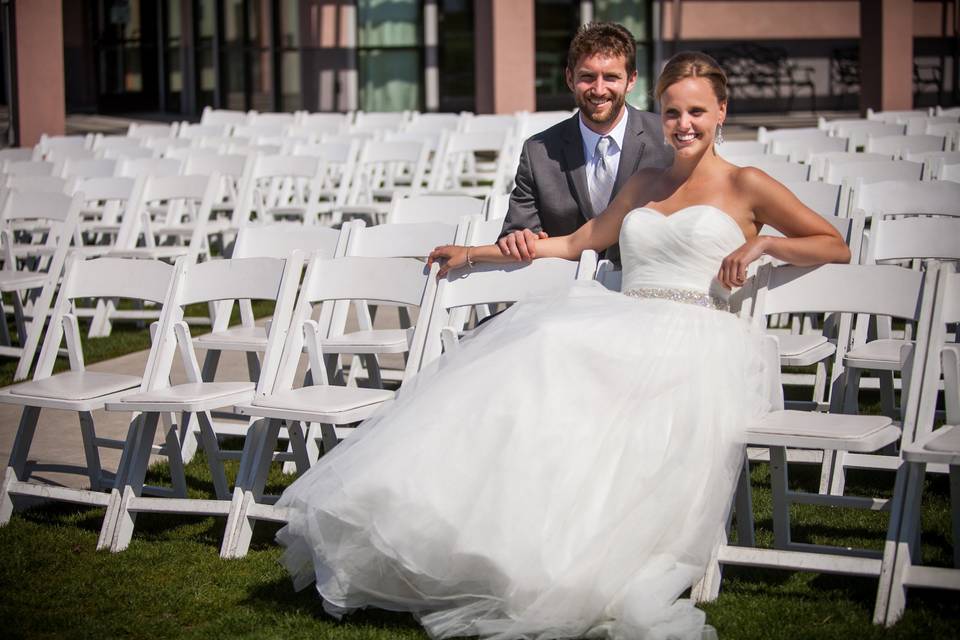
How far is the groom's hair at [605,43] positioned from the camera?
5.09 meters

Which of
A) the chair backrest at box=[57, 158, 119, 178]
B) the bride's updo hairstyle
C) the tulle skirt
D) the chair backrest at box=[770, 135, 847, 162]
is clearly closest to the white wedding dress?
the tulle skirt

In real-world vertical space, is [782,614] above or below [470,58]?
below

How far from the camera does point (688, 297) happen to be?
14.8 feet

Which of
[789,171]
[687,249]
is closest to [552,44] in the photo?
[789,171]

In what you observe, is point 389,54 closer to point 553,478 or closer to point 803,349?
point 803,349

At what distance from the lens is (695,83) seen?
15.1 feet

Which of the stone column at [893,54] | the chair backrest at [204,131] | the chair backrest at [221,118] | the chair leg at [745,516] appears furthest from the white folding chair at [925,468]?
the stone column at [893,54]

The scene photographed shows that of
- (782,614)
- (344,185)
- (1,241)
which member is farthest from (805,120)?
(782,614)

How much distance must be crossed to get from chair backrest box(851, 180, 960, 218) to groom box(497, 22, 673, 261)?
1553mm

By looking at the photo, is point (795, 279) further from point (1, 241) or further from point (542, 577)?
point (1, 241)

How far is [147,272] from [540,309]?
1940 mm

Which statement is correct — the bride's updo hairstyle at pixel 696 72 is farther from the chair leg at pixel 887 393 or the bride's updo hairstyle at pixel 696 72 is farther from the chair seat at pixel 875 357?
the chair leg at pixel 887 393

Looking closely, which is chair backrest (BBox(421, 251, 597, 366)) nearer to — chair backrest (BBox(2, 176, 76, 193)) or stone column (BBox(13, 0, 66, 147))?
chair backrest (BBox(2, 176, 76, 193))

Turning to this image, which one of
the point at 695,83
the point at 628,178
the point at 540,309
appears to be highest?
the point at 695,83
